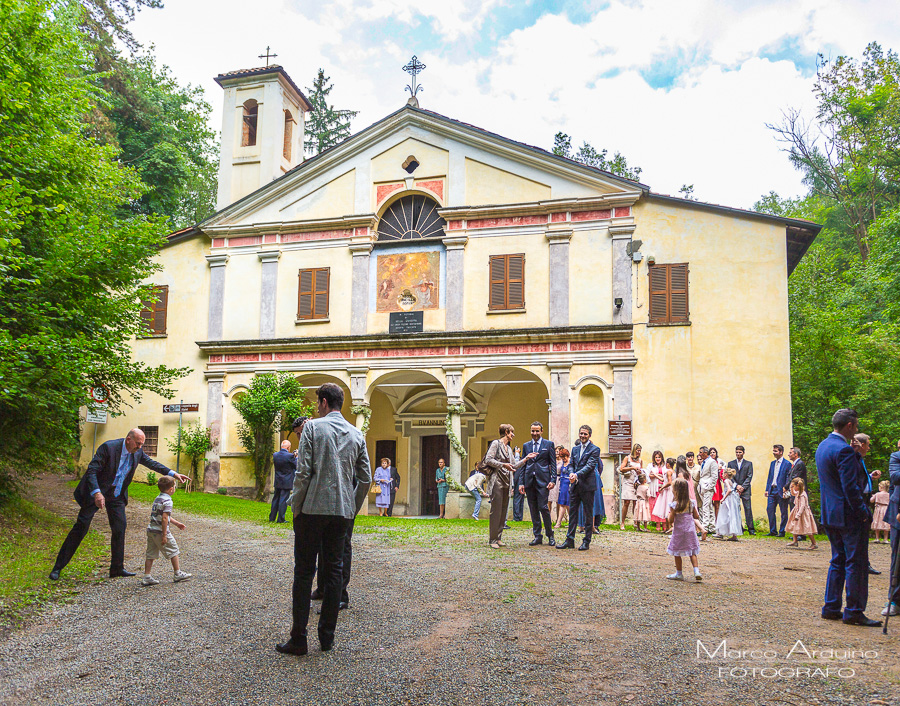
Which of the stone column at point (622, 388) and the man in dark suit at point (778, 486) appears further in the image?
the stone column at point (622, 388)

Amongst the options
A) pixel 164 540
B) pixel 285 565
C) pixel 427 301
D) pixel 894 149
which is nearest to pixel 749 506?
pixel 427 301

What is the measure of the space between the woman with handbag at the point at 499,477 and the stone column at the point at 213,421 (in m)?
12.1

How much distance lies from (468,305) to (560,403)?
372 cm

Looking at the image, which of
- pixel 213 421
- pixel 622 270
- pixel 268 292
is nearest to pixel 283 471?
pixel 213 421

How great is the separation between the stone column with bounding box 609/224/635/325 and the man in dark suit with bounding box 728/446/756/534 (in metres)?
4.49

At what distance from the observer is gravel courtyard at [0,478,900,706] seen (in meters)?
4.75

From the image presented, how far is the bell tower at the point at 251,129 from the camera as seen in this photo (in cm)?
2448

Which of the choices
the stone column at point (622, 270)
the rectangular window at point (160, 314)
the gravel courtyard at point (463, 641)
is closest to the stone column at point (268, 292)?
the rectangular window at point (160, 314)

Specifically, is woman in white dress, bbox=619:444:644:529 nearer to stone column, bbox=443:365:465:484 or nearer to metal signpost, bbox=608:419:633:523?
metal signpost, bbox=608:419:633:523

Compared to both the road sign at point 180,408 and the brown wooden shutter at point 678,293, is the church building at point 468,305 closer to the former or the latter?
the brown wooden shutter at point 678,293

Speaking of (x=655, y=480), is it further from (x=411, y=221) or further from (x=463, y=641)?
(x=463, y=641)

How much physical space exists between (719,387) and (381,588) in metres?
12.7

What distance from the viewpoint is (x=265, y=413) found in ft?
66.4

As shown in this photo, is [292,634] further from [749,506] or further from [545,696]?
[749,506]
